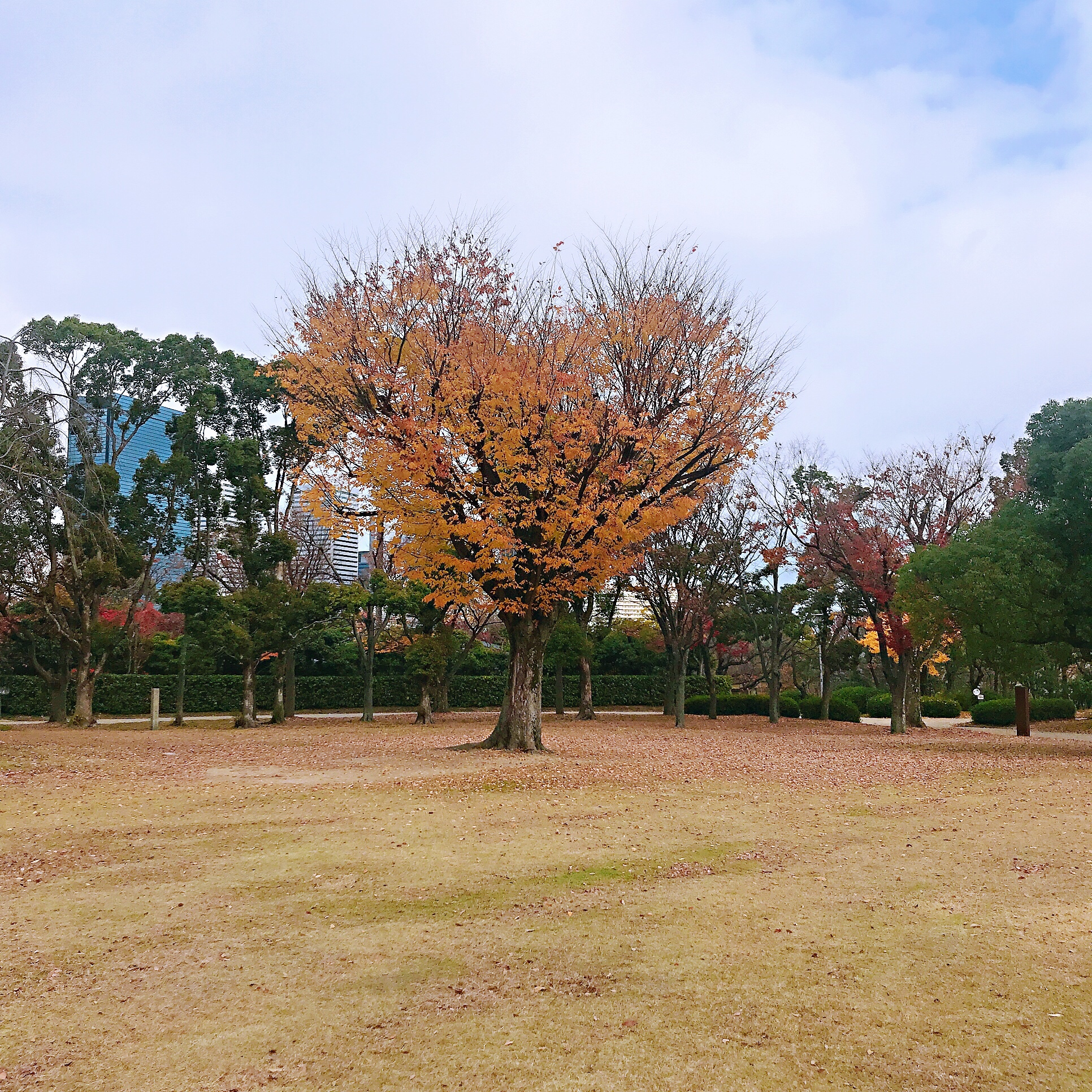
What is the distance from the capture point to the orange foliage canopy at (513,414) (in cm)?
1459

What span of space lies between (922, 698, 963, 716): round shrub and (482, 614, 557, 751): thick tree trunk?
20.6m

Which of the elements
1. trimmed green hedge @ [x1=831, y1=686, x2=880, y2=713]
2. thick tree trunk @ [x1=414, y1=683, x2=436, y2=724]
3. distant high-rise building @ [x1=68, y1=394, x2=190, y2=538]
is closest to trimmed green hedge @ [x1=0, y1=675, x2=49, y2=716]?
distant high-rise building @ [x1=68, y1=394, x2=190, y2=538]

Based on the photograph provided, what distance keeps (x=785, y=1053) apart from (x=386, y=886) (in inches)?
135

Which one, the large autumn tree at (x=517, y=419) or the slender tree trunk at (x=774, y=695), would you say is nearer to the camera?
the large autumn tree at (x=517, y=419)

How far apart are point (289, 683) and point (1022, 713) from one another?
21.2 metres

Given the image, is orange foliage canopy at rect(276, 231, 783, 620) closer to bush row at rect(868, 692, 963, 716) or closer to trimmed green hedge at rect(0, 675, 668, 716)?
trimmed green hedge at rect(0, 675, 668, 716)

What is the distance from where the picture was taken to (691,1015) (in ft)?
13.0

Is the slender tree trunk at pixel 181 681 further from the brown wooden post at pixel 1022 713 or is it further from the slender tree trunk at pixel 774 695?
the brown wooden post at pixel 1022 713

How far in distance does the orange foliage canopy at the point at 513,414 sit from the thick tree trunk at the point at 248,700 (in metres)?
11.2

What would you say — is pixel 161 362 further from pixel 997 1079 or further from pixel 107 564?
pixel 997 1079

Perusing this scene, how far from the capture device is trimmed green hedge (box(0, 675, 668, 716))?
93.4 feet

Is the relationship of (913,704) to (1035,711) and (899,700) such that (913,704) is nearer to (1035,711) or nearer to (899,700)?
(899,700)

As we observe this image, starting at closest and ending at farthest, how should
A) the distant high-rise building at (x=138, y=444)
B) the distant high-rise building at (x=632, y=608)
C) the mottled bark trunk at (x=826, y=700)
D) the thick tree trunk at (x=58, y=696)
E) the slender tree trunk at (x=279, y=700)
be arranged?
1. the thick tree trunk at (x=58, y=696)
2. the slender tree trunk at (x=279, y=700)
3. the distant high-rise building at (x=138, y=444)
4. the mottled bark trunk at (x=826, y=700)
5. the distant high-rise building at (x=632, y=608)

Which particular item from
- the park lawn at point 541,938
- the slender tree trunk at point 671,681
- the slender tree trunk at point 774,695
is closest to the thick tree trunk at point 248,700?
the slender tree trunk at point 671,681
